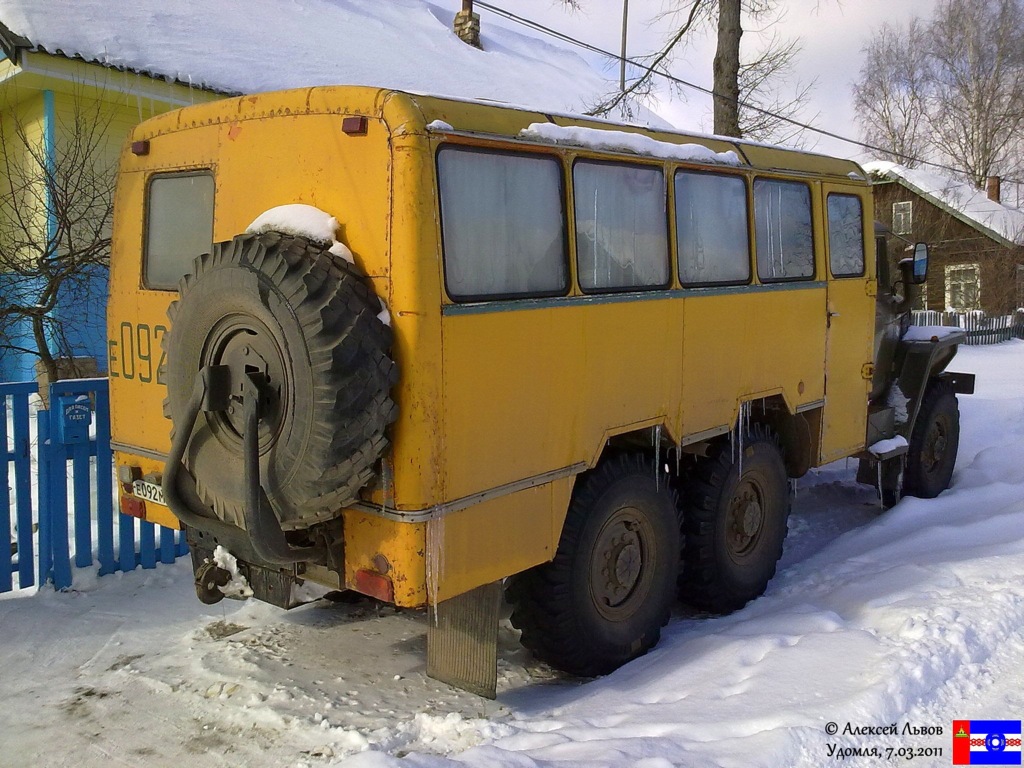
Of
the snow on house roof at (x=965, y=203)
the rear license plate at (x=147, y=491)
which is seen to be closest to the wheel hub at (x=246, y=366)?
the rear license plate at (x=147, y=491)

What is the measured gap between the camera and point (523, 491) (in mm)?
3814

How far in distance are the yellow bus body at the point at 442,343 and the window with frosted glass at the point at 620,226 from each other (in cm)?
7

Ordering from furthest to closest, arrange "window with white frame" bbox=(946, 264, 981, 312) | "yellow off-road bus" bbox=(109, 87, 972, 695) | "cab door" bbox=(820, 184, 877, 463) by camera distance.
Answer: "window with white frame" bbox=(946, 264, 981, 312), "cab door" bbox=(820, 184, 877, 463), "yellow off-road bus" bbox=(109, 87, 972, 695)

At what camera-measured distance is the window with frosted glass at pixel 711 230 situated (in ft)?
15.7

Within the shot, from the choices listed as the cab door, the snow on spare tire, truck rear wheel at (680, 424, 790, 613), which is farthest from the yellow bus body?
the cab door

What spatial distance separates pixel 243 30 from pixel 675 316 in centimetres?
1117

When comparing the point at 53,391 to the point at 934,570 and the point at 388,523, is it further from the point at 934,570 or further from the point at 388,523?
the point at 934,570

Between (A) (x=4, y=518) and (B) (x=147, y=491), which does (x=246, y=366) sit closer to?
(B) (x=147, y=491)

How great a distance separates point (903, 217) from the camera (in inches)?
1323

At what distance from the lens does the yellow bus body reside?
11.0ft

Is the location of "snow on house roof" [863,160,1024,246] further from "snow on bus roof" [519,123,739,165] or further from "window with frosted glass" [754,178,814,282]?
"snow on bus roof" [519,123,739,165]

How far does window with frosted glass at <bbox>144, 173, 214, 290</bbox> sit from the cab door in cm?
404

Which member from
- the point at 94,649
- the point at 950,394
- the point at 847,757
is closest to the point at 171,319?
the point at 94,649

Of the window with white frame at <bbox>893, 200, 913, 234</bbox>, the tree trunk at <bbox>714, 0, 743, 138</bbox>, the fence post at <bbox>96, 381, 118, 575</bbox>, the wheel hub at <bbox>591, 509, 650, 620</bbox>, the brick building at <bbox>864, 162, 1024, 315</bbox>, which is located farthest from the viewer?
the window with white frame at <bbox>893, 200, 913, 234</bbox>
